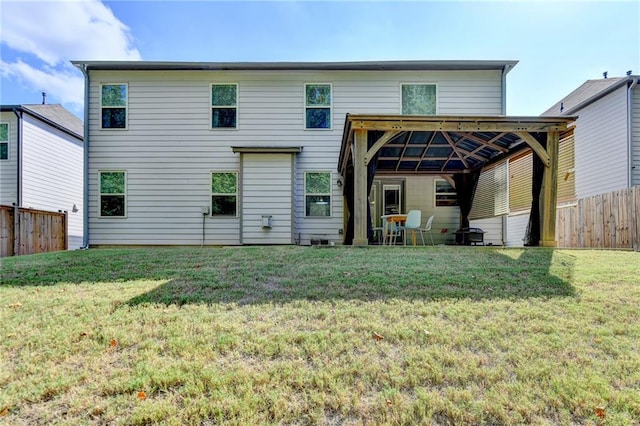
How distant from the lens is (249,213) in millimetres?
9320

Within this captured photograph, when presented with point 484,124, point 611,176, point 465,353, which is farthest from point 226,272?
point 611,176

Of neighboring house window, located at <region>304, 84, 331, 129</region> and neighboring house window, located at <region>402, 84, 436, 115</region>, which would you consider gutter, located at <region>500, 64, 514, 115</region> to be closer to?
neighboring house window, located at <region>402, 84, 436, 115</region>

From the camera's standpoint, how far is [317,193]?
970cm

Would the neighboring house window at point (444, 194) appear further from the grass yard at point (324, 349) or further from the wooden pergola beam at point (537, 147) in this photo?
the grass yard at point (324, 349)

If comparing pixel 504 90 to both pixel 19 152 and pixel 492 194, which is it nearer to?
pixel 492 194

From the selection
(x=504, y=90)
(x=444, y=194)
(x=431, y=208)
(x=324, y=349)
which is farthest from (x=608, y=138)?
(x=324, y=349)

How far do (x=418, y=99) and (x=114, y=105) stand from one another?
8.86m

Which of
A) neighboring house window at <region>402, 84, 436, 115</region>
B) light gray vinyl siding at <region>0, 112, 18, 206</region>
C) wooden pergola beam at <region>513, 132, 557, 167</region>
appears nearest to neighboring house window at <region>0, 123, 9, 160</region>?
light gray vinyl siding at <region>0, 112, 18, 206</region>

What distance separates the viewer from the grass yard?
1.76 m

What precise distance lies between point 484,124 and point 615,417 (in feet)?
18.8

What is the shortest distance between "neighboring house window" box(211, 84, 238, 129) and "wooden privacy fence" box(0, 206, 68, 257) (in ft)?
17.4

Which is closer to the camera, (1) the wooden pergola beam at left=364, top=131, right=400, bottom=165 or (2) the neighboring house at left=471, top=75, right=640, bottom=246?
(1) the wooden pergola beam at left=364, top=131, right=400, bottom=165

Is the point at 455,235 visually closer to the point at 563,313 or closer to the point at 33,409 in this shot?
the point at 563,313

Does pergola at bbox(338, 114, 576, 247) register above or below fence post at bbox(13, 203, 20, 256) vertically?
above
